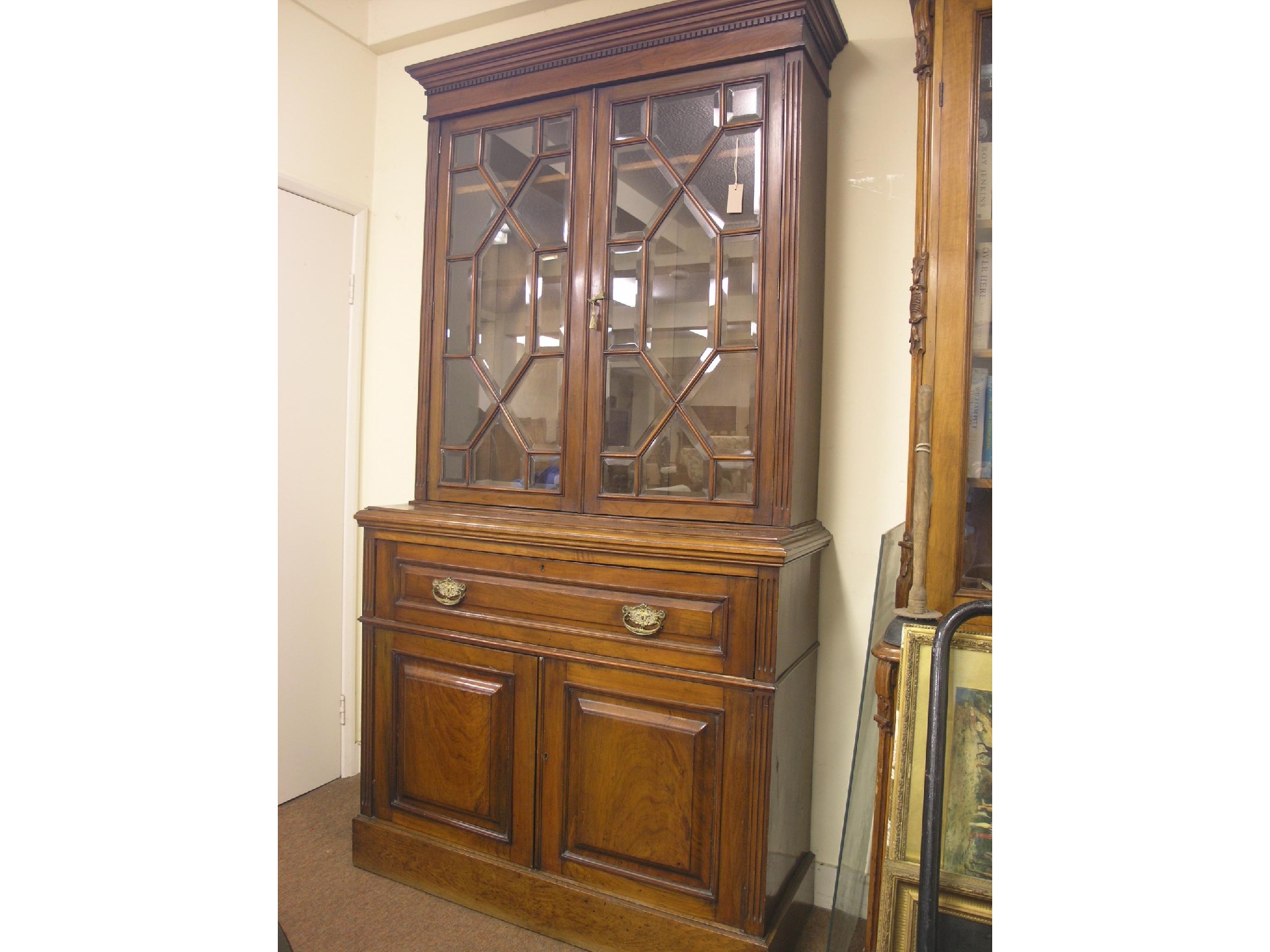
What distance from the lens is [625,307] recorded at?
172 cm

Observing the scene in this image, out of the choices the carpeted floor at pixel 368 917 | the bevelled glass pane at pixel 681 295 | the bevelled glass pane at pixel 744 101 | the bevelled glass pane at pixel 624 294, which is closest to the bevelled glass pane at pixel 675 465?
the bevelled glass pane at pixel 681 295

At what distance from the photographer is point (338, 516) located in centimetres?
240

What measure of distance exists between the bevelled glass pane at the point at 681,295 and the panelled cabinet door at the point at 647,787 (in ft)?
2.25

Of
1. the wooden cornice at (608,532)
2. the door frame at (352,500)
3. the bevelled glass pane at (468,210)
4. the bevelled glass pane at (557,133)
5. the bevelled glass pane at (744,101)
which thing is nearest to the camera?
the wooden cornice at (608,532)

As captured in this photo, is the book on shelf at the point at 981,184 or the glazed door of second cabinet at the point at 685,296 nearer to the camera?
the book on shelf at the point at 981,184

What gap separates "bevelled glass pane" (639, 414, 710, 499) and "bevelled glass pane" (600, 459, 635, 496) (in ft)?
0.08

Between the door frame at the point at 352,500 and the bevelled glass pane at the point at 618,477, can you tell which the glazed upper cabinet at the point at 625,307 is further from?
the door frame at the point at 352,500

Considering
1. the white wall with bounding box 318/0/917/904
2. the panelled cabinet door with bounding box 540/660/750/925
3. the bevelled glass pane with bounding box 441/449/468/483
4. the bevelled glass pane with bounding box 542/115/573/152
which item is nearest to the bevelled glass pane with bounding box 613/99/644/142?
the bevelled glass pane with bounding box 542/115/573/152

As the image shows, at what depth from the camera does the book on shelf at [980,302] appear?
127 cm
